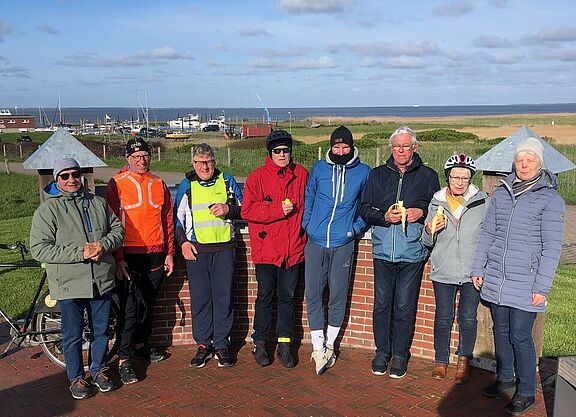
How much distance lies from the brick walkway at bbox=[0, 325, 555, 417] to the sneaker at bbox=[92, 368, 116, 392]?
0.06 meters

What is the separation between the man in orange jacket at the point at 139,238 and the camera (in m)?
4.69

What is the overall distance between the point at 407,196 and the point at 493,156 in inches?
33.4

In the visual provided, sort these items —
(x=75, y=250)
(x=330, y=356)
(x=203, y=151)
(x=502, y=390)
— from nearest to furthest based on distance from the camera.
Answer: (x=75, y=250)
(x=502, y=390)
(x=203, y=151)
(x=330, y=356)

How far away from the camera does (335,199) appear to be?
4.73 m

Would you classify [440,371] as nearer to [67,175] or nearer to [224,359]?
[224,359]

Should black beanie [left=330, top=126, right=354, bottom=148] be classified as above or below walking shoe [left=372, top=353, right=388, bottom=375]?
above

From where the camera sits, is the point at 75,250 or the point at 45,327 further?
the point at 45,327

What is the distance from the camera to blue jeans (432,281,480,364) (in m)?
4.57

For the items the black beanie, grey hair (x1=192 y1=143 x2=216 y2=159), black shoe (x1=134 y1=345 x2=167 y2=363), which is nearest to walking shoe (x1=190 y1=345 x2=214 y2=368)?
black shoe (x1=134 y1=345 x2=167 y2=363)

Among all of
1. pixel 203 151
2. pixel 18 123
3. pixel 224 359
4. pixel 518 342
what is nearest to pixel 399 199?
pixel 518 342

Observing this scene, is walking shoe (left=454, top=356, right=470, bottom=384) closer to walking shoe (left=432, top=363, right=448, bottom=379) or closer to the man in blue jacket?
walking shoe (left=432, top=363, right=448, bottom=379)

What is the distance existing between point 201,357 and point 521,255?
271cm

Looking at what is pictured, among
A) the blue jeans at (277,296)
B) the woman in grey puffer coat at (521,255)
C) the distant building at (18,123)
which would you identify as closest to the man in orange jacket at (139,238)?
the blue jeans at (277,296)

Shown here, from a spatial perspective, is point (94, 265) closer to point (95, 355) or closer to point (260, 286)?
point (95, 355)
